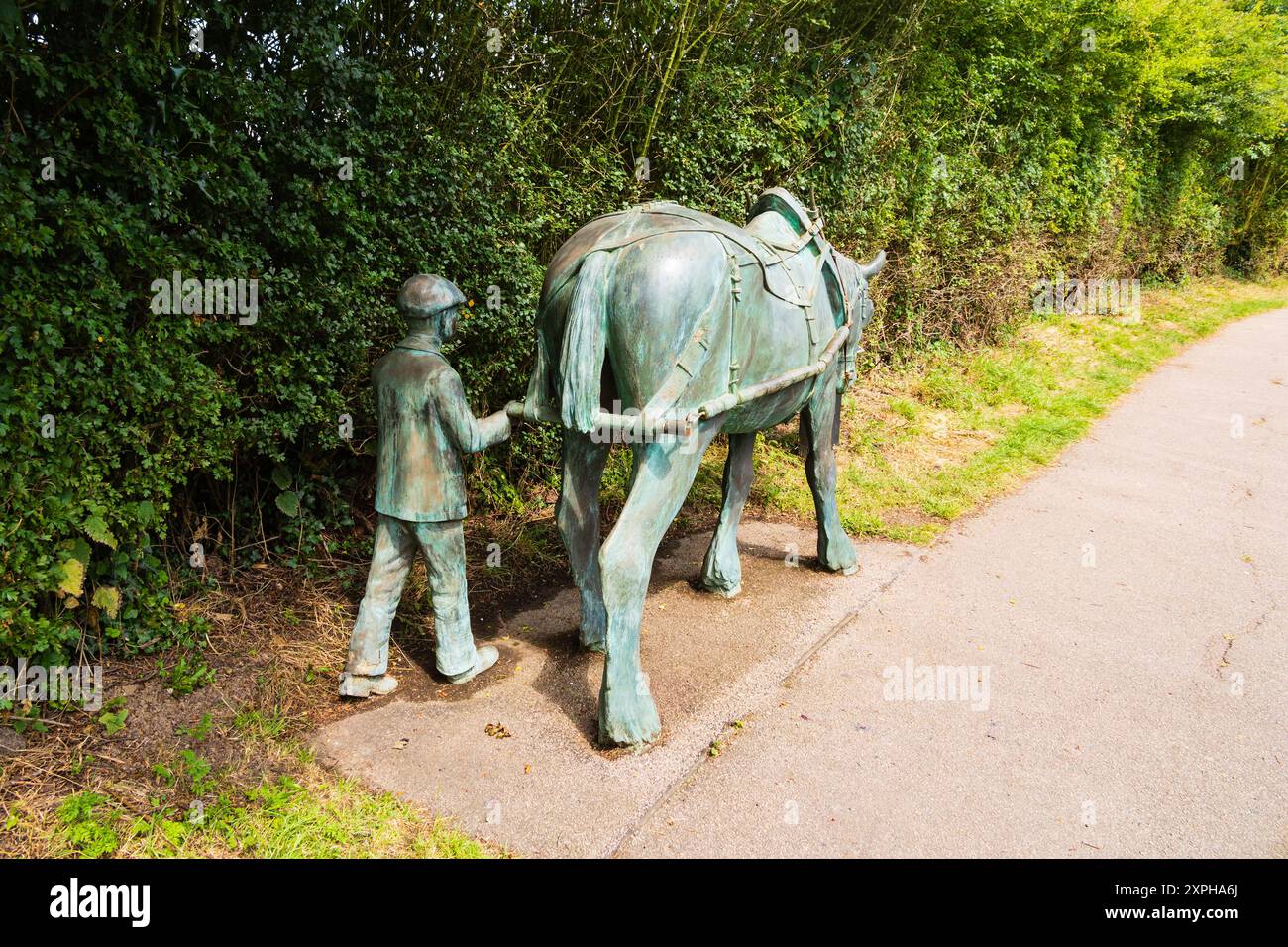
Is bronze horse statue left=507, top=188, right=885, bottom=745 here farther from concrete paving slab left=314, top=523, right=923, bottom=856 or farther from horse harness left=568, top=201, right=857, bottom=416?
concrete paving slab left=314, top=523, right=923, bottom=856

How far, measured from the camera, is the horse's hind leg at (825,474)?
4426mm

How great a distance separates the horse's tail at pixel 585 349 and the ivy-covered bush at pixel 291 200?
128 centimetres

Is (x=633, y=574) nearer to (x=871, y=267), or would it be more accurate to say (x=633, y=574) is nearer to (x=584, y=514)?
(x=584, y=514)

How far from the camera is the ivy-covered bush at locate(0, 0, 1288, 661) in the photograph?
285 centimetres

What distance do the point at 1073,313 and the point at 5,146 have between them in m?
12.3

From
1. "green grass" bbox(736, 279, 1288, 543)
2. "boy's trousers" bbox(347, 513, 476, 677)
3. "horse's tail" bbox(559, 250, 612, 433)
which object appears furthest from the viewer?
"green grass" bbox(736, 279, 1288, 543)

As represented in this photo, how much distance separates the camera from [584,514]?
11.9 ft

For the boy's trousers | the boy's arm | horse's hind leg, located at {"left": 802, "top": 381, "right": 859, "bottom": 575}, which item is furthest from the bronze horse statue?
horse's hind leg, located at {"left": 802, "top": 381, "right": 859, "bottom": 575}
